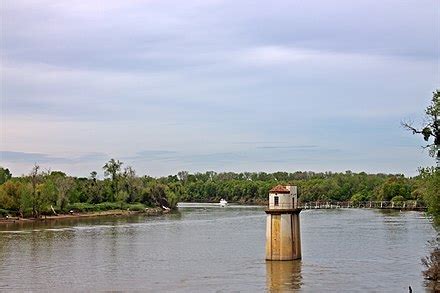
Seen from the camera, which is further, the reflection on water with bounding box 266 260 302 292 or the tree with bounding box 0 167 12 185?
the tree with bounding box 0 167 12 185

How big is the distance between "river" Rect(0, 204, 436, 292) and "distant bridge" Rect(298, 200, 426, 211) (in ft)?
154

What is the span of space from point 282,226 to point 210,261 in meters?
7.01

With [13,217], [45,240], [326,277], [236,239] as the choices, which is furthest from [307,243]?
[13,217]

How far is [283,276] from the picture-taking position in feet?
129

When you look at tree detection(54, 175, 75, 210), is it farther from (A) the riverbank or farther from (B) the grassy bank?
(A) the riverbank

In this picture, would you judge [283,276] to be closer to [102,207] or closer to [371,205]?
[102,207]

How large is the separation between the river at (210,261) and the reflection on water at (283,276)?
58 mm

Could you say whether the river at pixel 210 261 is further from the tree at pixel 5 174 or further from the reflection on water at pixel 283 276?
the tree at pixel 5 174

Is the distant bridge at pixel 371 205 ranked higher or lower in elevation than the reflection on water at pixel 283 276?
higher

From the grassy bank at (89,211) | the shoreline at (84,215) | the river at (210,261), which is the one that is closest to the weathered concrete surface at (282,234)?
the river at (210,261)

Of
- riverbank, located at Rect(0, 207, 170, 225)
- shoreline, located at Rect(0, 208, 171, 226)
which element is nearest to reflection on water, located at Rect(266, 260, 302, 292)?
shoreline, located at Rect(0, 208, 171, 226)

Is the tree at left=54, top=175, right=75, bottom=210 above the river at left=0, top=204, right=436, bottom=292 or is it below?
above

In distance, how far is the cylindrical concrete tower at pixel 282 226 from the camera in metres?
43.7

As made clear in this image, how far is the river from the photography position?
122ft
